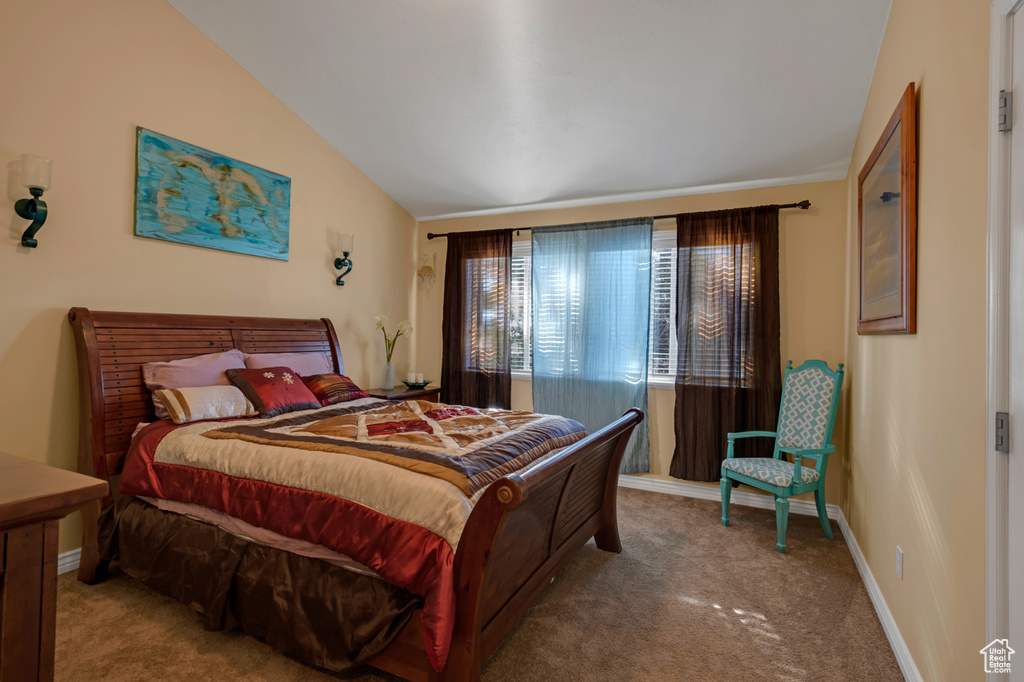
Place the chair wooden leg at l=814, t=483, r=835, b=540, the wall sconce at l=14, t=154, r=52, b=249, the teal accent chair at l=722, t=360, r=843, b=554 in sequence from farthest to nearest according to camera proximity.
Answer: the chair wooden leg at l=814, t=483, r=835, b=540, the teal accent chair at l=722, t=360, r=843, b=554, the wall sconce at l=14, t=154, r=52, b=249

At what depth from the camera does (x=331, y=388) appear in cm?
354

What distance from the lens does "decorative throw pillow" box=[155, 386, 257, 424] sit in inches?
105

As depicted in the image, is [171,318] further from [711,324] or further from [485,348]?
[711,324]

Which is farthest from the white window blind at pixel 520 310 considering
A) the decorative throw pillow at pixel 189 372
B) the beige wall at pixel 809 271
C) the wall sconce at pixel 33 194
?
the wall sconce at pixel 33 194

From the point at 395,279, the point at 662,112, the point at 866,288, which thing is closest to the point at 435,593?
the point at 866,288

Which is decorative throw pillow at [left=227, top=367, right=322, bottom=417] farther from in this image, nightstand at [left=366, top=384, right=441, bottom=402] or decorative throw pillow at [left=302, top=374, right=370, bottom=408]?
nightstand at [left=366, top=384, right=441, bottom=402]

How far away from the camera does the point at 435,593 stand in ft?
5.47

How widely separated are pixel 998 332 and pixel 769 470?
216 cm

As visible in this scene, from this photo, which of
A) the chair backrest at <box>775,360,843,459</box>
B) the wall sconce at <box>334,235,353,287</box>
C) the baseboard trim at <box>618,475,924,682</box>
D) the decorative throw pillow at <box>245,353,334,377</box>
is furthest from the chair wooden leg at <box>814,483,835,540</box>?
the wall sconce at <box>334,235,353,287</box>

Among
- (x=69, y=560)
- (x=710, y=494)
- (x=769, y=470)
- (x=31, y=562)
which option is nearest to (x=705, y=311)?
(x=769, y=470)

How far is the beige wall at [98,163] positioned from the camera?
2.50m

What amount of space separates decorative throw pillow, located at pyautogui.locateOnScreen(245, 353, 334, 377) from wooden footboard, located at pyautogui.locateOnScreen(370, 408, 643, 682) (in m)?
2.12

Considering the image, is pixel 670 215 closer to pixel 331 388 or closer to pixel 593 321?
pixel 593 321

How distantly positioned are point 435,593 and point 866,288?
2745 mm
